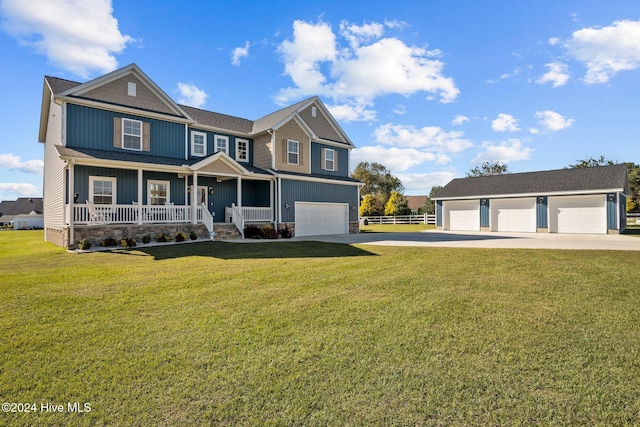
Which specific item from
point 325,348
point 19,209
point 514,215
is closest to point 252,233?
point 325,348

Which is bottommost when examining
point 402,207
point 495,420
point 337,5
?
point 495,420

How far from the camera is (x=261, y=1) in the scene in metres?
13.3

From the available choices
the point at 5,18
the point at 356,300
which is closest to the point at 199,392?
the point at 356,300

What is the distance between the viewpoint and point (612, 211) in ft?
66.7

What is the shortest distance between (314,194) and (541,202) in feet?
52.1

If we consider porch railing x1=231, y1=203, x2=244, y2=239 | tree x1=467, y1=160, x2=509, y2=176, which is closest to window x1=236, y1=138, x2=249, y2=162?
porch railing x1=231, y1=203, x2=244, y2=239

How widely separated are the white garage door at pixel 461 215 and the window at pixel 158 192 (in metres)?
21.1

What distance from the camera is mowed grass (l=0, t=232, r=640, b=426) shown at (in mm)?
2521

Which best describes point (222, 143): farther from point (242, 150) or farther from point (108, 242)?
point (108, 242)

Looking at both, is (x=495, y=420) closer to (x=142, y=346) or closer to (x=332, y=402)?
(x=332, y=402)

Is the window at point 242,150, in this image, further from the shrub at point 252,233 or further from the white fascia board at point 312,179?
the shrub at point 252,233

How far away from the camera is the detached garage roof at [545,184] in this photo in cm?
2114

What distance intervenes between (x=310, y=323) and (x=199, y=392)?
171 cm

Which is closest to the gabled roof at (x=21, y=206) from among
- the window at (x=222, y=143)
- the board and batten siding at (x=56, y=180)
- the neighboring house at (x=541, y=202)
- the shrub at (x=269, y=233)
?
the board and batten siding at (x=56, y=180)
